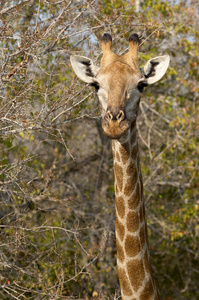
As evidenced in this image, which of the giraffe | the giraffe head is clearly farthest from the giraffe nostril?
the giraffe

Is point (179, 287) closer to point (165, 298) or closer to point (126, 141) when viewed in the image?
point (165, 298)

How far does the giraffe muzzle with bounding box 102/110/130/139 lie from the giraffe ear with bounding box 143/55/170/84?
79cm

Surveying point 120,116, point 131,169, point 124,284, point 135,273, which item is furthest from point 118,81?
point 124,284

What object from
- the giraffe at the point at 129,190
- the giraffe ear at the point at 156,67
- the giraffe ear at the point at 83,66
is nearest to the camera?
the giraffe at the point at 129,190

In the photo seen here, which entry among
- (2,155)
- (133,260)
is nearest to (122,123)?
(133,260)

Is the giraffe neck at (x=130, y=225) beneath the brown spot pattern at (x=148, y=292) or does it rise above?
above

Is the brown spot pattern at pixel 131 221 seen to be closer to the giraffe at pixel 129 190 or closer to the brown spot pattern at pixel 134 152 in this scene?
the giraffe at pixel 129 190

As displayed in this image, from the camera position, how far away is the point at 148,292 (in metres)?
3.49

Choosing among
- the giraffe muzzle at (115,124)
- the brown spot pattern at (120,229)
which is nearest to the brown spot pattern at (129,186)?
the brown spot pattern at (120,229)

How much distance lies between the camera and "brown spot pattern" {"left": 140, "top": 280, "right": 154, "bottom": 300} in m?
3.46

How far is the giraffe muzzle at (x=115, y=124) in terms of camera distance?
290 centimetres

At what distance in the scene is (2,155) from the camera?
5059mm

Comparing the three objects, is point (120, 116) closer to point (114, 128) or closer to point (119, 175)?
point (114, 128)

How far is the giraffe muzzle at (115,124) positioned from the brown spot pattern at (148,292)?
4.64 feet
